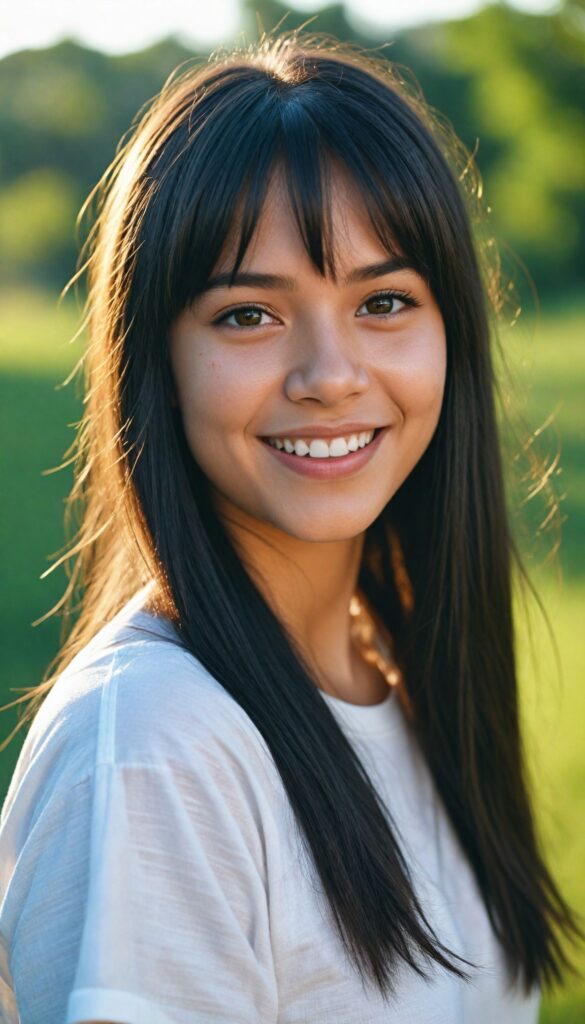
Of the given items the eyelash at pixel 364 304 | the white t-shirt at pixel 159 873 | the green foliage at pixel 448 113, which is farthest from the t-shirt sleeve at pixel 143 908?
the green foliage at pixel 448 113

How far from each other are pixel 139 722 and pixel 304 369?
540mm

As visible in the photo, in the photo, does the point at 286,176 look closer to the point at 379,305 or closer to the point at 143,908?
the point at 379,305

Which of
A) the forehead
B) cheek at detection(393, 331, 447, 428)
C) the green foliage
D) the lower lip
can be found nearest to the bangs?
the forehead

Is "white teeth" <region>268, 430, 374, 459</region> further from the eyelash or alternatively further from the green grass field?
the green grass field

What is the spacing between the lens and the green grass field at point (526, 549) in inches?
146

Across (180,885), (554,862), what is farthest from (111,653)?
(554,862)

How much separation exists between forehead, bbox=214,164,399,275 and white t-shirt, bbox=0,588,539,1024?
52cm

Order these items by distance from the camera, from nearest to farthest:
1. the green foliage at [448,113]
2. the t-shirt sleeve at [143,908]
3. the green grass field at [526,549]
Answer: the t-shirt sleeve at [143,908], the green grass field at [526,549], the green foliage at [448,113]

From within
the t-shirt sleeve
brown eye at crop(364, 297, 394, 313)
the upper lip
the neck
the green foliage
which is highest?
the green foliage

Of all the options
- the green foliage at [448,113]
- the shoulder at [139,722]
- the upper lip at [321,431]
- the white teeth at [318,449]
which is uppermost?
the green foliage at [448,113]

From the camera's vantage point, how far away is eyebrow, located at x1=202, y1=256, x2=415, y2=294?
68.6 inches

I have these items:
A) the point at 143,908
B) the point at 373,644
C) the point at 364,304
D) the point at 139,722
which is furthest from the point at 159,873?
the point at 373,644

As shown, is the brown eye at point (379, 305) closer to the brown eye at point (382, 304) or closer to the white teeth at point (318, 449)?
the brown eye at point (382, 304)

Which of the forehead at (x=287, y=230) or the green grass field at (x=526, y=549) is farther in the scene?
the green grass field at (x=526, y=549)
